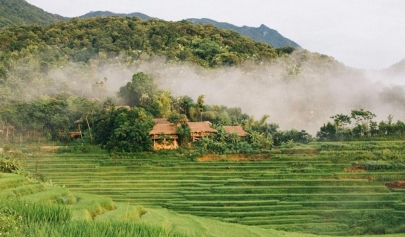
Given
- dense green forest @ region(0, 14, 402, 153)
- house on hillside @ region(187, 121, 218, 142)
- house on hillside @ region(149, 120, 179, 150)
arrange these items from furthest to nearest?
dense green forest @ region(0, 14, 402, 153) → house on hillside @ region(187, 121, 218, 142) → house on hillside @ region(149, 120, 179, 150)

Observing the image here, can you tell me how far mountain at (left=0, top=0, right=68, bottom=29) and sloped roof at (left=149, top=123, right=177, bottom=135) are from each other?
41567mm

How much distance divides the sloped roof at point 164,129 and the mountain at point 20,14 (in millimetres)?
41567

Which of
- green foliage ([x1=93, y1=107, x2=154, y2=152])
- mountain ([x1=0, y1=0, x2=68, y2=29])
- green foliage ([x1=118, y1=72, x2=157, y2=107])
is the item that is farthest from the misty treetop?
mountain ([x1=0, y1=0, x2=68, y2=29])

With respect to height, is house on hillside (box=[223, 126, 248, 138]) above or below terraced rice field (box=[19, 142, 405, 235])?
above

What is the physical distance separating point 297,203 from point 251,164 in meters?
5.54

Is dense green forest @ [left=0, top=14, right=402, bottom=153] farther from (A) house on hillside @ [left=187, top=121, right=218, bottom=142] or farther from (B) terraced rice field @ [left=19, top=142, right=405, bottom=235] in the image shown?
(B) terraced rice field @ [left=19, top=142, right=405, bottom=235]

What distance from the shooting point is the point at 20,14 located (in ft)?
228

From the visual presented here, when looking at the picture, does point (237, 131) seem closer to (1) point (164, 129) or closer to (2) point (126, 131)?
(1) point (164, 129)

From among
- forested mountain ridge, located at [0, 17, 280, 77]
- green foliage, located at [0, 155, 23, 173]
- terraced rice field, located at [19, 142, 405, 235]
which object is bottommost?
terraced rice field, located at [19, 142, 405, 235]

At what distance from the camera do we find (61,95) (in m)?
32.7

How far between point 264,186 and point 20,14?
198ft

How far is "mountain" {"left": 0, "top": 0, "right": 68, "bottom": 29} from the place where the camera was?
2496 inches

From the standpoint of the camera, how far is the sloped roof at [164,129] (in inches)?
987

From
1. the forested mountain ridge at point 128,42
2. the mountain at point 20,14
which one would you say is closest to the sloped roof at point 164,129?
the forested mountain ridge at point 128,42
